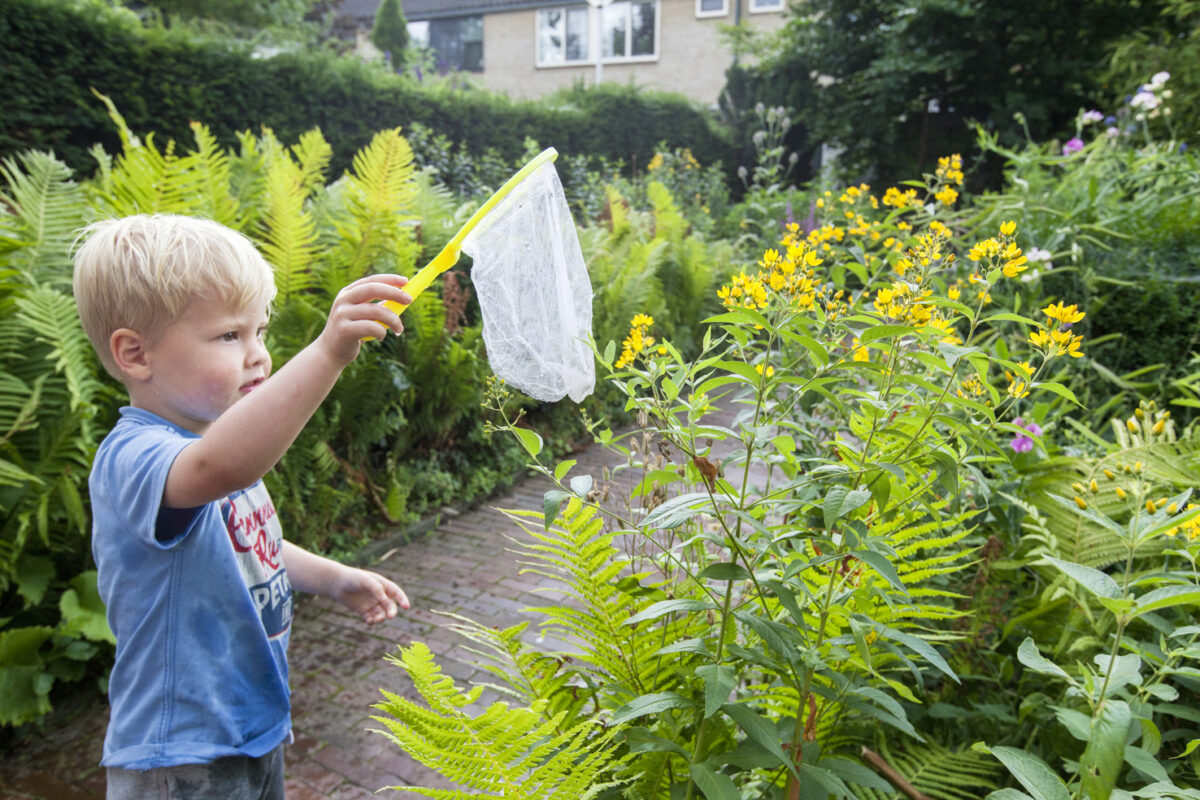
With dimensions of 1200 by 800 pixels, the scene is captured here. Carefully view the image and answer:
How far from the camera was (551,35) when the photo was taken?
81.7 feet

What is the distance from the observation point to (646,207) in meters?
10.8

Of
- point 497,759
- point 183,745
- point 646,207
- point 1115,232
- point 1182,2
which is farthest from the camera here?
point 646,207

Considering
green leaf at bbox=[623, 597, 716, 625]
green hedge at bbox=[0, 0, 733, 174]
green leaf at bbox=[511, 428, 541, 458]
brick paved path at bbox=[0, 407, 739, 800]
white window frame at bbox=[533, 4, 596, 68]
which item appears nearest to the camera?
green leaf at bbox=[623, 597, 716, 625]

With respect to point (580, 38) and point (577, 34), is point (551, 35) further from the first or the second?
point (580, 38)

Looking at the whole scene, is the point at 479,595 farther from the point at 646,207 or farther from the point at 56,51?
the point at 646,207

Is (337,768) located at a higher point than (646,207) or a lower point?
lower

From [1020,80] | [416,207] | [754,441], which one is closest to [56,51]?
[416,207]

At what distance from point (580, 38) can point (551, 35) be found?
106 cm

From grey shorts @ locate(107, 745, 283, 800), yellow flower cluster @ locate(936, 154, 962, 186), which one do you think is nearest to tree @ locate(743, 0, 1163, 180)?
yellow flower cluster @ locate(936, 154, 962, 186)

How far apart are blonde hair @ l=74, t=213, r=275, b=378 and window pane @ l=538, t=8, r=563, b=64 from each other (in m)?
26.1

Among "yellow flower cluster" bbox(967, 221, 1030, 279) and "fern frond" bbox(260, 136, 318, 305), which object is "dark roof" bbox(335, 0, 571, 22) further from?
"yellow flower cluster" bbox(967, 221, 1030, 279)

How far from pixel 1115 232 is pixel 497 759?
3436 millimetres

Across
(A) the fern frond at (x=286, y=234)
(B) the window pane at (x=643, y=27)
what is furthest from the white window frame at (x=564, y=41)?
(A) the fern frond at (x=286, y=234)

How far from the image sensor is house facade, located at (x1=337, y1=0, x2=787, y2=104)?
74.2 ft
